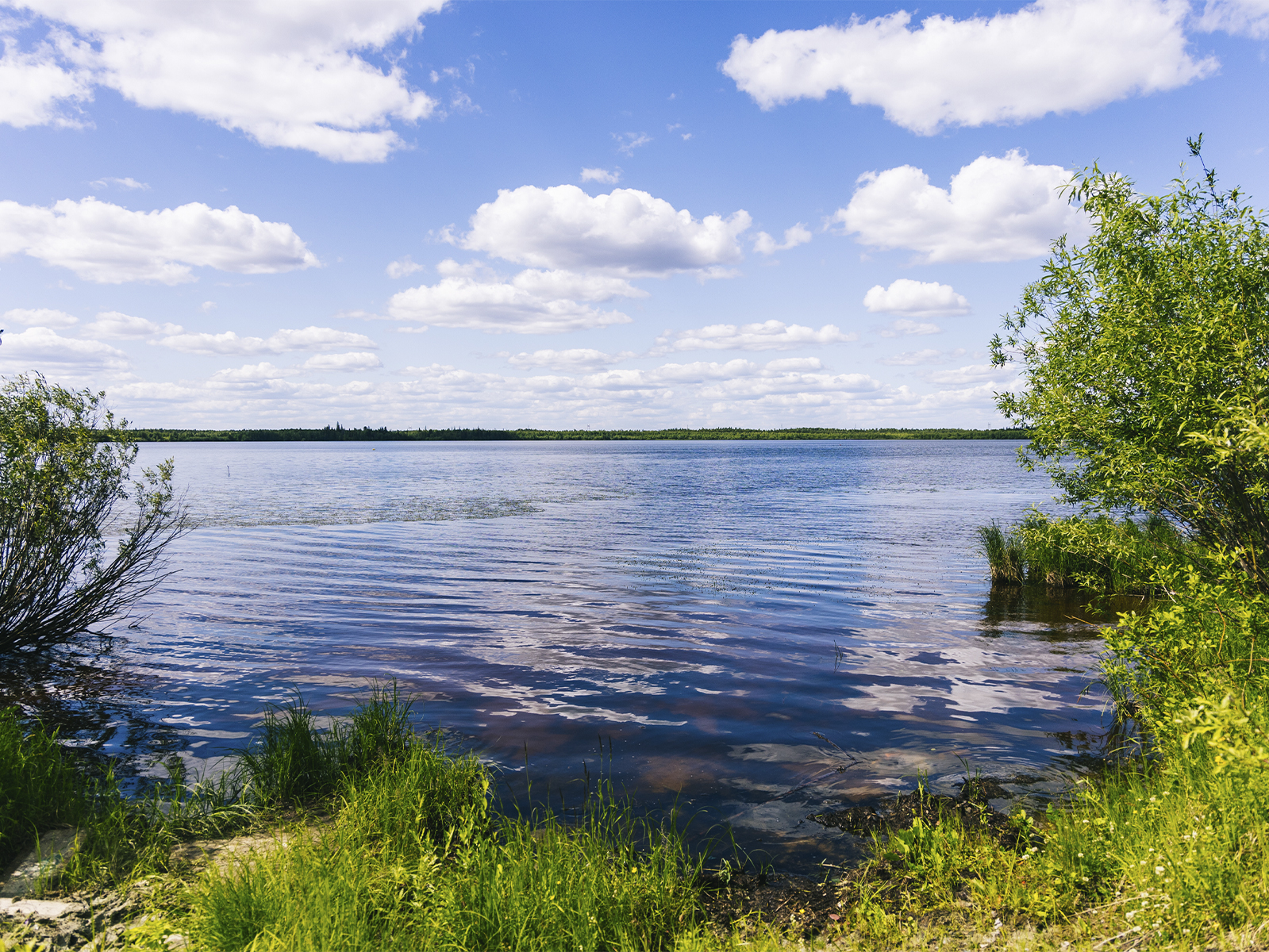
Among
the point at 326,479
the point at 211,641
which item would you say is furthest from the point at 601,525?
the point at 326,479

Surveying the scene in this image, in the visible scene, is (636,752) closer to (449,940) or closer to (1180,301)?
(449,940)

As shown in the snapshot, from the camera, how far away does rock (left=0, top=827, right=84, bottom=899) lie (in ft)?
18.5

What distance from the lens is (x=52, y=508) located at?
1348 centimetres

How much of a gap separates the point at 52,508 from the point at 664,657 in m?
12.4

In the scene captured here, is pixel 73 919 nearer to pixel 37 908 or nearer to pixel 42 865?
pixel 37 908

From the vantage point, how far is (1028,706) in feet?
37.7

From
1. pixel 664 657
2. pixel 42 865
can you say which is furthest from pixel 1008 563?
pixel 42 865

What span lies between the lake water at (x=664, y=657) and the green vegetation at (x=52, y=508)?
1.63 meters

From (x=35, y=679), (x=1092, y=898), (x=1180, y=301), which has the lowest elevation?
(x=35, y=679)

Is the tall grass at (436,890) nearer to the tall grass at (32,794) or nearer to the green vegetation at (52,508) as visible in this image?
the tall grass at (32,794)

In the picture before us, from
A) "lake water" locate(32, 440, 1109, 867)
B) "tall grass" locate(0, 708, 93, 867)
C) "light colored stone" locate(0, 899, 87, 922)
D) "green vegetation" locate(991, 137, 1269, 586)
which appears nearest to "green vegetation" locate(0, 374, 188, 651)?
"lake water" locate(32, 440, 1109, 867)

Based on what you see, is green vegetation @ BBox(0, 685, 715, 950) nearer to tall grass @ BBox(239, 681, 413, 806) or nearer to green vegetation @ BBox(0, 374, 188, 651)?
tall grass @ BBox(239, 681, 413, 806)

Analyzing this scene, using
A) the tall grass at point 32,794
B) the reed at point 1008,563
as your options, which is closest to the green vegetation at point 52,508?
the tall grass at point 32,794

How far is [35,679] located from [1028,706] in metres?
17.7
